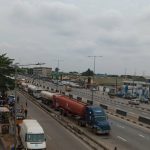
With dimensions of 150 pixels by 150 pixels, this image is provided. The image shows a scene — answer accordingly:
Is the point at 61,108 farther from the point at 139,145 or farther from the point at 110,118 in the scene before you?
the point at 139,145

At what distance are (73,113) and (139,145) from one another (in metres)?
16.2

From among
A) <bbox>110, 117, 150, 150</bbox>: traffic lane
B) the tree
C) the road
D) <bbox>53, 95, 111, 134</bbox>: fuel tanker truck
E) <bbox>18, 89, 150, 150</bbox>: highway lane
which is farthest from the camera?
the tree

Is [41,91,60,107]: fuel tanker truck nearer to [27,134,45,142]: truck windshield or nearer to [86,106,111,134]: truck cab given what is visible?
[86,106,111,134]: truck cab

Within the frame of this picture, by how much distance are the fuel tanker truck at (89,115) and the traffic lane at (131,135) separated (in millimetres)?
1468

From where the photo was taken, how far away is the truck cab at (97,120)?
41344 millimetres

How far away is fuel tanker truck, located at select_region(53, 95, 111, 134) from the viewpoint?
4147 centimetres

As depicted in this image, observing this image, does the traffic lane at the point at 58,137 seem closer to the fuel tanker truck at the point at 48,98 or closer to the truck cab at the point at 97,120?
the truck cab at the point at 97,120

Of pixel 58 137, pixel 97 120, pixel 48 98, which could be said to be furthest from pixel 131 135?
pixel 48 98

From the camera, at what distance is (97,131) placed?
41344 mm

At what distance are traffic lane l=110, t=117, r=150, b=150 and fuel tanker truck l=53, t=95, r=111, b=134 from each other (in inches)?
57.8

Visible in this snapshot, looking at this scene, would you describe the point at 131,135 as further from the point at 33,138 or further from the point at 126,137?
the point at 33,138

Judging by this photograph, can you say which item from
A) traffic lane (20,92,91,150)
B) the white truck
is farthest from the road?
the white truck

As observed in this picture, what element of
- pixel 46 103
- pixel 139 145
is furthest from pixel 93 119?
pixel 46 103

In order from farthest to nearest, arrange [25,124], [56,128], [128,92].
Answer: [128,92] < [56,128] < [25,124]
